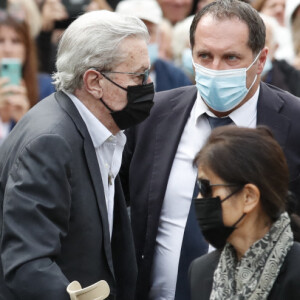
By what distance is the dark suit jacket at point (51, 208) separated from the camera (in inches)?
137

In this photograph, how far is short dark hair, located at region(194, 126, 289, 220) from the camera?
3170 mm

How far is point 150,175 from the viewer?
4.26 m

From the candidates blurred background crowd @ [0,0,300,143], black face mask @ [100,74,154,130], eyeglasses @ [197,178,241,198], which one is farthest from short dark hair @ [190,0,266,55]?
blurred background crowd @ [0,0,300,143]

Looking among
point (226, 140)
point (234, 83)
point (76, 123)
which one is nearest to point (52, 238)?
point (76, 123)

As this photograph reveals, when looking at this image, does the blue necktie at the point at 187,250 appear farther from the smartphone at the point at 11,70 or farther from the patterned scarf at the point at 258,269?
the smartphone at the point at 11,70

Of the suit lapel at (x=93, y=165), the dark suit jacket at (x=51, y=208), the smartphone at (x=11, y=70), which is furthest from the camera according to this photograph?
the smartphone at (x=11, y=70)

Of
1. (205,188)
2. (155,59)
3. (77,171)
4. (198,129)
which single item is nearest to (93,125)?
(77,171)

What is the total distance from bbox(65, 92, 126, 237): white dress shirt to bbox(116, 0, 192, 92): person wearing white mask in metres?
2.91

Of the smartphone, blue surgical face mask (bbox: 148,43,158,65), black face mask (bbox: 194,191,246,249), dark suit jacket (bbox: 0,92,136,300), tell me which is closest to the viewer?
black face mask (bbox: 194,191,246,249)

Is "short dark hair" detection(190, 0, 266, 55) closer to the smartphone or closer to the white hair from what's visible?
the white hair

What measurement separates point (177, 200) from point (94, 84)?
71 cm

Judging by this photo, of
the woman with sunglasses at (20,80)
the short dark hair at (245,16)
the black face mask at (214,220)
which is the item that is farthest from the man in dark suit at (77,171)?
the woman with sunglasses at (20,80)

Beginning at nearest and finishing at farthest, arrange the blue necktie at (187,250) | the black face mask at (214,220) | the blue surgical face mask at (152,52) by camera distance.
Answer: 1. the black face mask at (214,220)
2. the blue necktie at (187,250)
3. the blue surgical face mask at (152,52)

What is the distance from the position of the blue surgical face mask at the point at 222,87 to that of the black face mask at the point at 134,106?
0.94 feet
